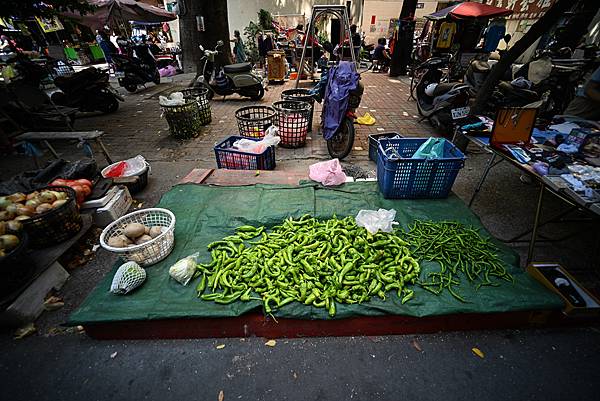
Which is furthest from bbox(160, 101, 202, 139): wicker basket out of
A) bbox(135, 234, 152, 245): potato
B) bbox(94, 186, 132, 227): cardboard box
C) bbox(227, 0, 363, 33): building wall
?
bbox(227, 0, 363, 33): building wall

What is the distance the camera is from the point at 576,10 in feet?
32.8

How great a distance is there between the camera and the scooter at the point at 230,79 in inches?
345

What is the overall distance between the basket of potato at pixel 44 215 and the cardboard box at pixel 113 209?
1.19ft

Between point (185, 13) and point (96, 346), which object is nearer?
point (96, 346)

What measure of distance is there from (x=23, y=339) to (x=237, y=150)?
3407 mm

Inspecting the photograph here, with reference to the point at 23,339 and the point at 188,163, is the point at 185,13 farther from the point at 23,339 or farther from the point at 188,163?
the point at 23,339

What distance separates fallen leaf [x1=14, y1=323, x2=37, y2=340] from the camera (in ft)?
8.19

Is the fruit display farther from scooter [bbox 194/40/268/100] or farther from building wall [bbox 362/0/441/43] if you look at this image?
building wall [bbox 362/0/441/43]

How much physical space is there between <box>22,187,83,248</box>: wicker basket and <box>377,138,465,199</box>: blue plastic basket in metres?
3.96

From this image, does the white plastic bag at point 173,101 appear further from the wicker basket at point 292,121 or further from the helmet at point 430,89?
the helmet at point 430,89

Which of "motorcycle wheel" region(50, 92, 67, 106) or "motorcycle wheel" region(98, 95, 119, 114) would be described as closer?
"motorcycle wheel" region(50, 92, 67, 106)

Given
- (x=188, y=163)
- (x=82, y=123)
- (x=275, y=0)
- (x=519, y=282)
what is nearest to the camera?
(x=519, y=282)

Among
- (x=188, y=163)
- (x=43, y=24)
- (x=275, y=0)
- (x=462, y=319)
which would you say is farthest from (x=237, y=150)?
(x=275, y=0)

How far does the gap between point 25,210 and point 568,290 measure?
5650mm
